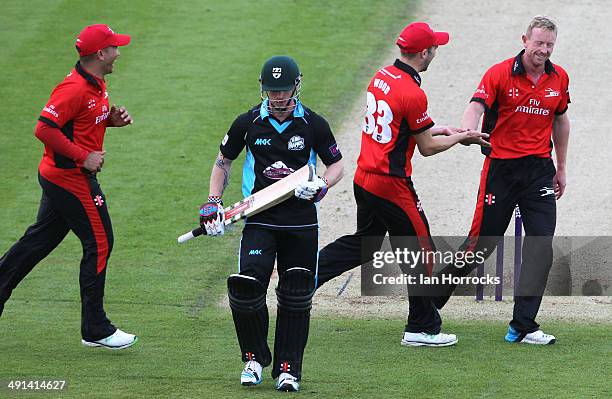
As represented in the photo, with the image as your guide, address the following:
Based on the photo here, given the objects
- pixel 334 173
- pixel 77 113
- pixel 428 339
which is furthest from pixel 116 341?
pixel 428 339

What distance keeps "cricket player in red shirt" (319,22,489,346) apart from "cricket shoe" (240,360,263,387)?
157cm

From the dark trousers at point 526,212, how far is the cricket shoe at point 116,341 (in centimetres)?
271

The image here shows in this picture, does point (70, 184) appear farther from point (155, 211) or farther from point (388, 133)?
point (155, 211)

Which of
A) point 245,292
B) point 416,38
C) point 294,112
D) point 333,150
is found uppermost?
point 416,38

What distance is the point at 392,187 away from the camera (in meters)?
8.26

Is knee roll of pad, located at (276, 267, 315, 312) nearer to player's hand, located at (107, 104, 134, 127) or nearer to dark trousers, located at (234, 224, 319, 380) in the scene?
dark trousers, located at (234, 224, 319, 380)

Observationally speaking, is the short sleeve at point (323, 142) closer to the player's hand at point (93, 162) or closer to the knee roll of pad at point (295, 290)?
the knee roll of pad at point (295, 290)

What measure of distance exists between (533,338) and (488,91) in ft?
5.97

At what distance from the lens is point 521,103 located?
857 centimetres

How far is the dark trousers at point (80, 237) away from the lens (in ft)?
26.5

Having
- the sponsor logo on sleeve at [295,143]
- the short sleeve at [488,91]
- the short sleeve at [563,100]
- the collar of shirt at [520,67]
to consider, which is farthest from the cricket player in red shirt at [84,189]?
the short sleeve at [563,100]

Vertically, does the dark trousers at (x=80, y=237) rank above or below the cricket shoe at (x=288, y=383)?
above

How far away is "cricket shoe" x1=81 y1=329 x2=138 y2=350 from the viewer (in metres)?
8.16

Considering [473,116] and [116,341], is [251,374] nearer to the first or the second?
[116,341]
